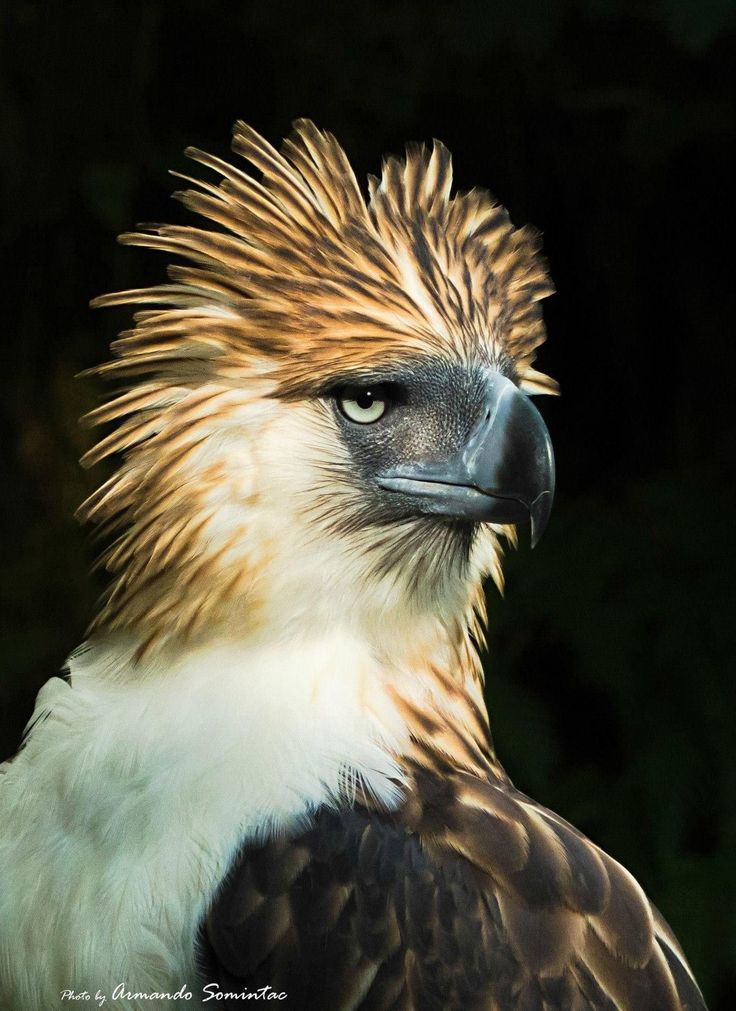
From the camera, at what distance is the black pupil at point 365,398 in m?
2.09

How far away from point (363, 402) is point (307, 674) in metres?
0.43

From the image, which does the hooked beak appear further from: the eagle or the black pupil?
the black pupil

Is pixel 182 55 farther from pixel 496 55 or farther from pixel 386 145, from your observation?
A: pixel 496 55

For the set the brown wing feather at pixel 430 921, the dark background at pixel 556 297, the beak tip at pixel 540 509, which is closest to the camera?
the brown wing feather at pixel 430 921

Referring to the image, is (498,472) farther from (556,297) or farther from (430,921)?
(556,297)

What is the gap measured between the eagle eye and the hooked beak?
102 mm

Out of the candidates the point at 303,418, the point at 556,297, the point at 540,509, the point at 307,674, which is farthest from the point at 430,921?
the point at 556,297

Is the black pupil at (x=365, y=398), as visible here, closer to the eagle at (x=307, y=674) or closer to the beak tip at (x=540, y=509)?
the eagle at (x=307, y=674)

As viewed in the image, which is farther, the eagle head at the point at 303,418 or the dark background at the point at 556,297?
the dark background at the point at 556,297

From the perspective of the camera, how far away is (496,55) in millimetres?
3775

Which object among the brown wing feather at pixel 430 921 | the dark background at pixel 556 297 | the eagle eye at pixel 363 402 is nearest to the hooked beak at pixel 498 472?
the eagle eye at pixel 363 402

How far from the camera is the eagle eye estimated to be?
2088 millimetres

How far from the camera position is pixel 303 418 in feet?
6.82

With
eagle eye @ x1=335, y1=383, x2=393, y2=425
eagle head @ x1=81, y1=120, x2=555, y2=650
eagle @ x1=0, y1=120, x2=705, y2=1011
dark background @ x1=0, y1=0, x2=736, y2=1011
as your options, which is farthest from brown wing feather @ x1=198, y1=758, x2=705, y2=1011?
dark background @ x1=0, y1=0, x2=736, y2=1011
